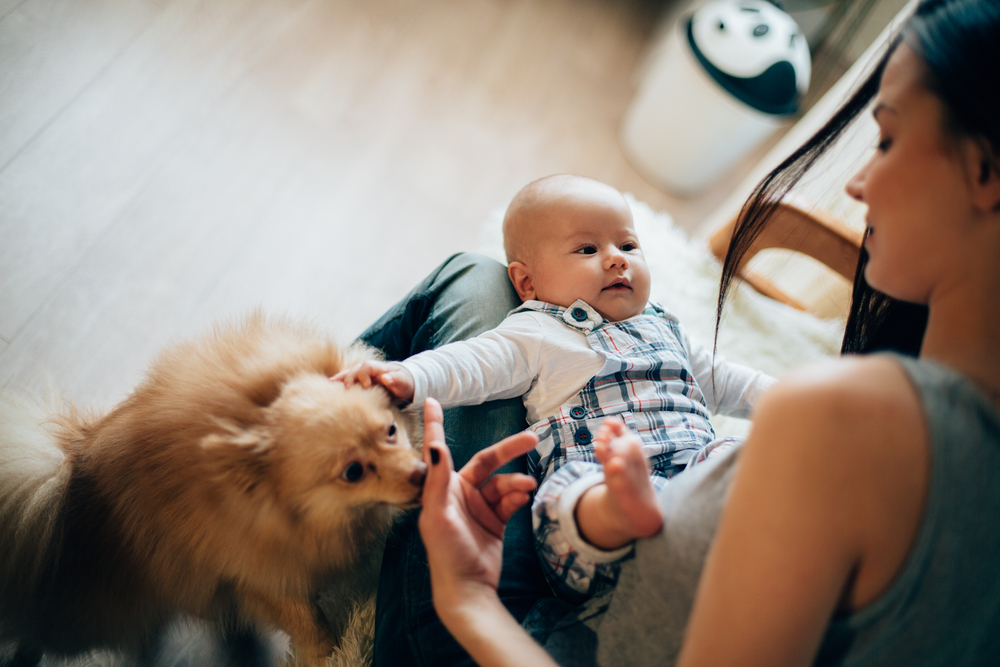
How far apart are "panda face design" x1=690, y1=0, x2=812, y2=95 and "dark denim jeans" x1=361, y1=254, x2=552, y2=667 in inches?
54.5

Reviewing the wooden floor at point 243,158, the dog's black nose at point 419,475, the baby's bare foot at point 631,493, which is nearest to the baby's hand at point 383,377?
the dog's black nose at point 419,475

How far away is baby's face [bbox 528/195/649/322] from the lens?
3.36 ft

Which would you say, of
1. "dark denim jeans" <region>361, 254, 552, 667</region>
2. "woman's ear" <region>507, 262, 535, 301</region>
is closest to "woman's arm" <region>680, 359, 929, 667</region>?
"dark denim jeans" <region>361, 254, 552, 667</region>

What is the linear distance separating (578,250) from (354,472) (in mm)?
604

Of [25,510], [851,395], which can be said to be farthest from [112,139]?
[851,395]

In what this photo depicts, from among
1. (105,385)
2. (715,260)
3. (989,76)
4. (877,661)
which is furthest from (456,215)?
(877,661)

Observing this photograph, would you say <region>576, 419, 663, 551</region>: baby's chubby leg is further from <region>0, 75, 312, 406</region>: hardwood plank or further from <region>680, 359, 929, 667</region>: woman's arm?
<region>0, 75, 312, 406</region>: hardwood plank

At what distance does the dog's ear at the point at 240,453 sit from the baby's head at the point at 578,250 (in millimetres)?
596

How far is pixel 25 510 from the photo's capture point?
765 millimetres

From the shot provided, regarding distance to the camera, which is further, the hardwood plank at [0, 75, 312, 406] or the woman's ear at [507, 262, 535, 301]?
the hardwood plank at [0, 75, 312, 406]

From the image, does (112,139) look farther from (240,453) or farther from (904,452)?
(904,452)

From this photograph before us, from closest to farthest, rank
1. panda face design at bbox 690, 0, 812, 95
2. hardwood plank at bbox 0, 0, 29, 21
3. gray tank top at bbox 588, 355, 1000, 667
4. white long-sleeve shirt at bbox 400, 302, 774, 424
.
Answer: gray tank top at bbox 588, 355, 1000, 667
white long-sleeve shirt at bbox 400, 302, 774, 424
hardwood plank at bbox 0, 0, 29, 21
panda face design at bbox 690, 0, 812, 95

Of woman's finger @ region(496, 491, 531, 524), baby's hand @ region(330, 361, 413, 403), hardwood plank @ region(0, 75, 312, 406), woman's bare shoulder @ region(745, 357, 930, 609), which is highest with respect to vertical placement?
woman's bare shoulder @ region(745, 357, 930, 609)

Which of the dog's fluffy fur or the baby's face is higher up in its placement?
the baby's face
